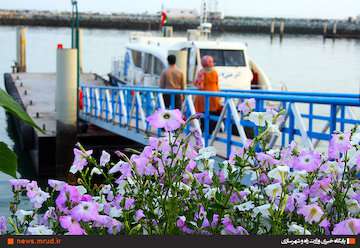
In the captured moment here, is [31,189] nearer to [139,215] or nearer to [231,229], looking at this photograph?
[139,215]

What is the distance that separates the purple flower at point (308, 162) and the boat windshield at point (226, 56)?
12.8 m

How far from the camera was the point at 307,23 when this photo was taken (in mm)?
111375

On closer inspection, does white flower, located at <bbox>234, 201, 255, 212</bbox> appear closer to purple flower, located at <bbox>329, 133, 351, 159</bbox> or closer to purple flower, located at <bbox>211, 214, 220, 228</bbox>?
purple flower, located at <bbox>211, 214, 220, 228</bbox>

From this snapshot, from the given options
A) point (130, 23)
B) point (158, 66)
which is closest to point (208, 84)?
point (158, 66)

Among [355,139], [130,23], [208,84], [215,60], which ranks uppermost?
[355,139]

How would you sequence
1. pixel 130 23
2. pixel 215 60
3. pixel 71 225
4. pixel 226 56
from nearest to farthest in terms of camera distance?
pixel 71 225
pixel 215 60
pixel 226 56
pixel 130 23

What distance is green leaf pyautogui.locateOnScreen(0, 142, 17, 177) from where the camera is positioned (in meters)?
1.41

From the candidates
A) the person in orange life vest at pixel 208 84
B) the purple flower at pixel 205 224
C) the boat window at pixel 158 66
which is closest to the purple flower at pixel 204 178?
the purple flower at pixel 205 224

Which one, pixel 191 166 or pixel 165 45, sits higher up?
pixel 191 166

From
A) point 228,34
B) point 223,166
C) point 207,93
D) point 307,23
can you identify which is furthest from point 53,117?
point 307,23

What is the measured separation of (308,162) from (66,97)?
35.9 ft

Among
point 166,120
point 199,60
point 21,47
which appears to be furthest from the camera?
point 21,47

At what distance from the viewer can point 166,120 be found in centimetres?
239

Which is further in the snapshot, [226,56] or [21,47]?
[21,47]
